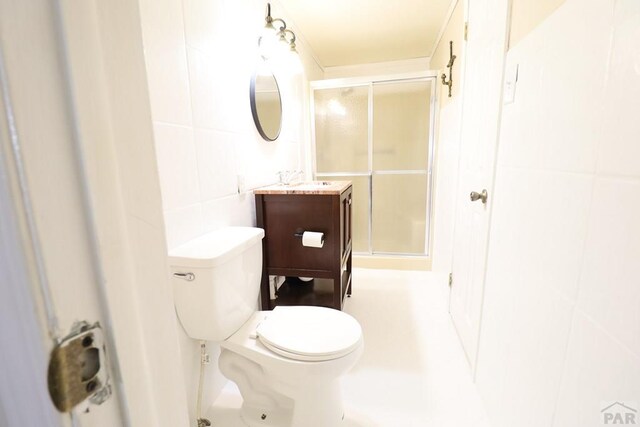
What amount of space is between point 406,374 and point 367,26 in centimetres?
258

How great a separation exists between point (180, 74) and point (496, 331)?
160 cm

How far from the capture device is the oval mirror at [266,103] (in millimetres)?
1627

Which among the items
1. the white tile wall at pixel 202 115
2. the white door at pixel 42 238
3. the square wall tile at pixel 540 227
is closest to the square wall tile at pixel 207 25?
the white tile wall at pixel 202 115

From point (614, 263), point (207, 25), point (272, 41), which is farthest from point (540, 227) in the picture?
point (272, 41)

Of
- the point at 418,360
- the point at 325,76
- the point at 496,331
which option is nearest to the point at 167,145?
the point at 496,331

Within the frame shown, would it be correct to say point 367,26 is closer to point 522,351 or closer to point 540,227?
point 540,227

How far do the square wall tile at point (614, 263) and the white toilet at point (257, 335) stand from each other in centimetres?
72

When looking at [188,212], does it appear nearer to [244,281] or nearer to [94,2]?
[244,281]

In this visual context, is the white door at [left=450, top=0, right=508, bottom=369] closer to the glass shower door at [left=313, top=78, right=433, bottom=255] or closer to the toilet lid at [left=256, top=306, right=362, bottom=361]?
the toilet lid at [left=256, top=306, right=362, bottom=361]

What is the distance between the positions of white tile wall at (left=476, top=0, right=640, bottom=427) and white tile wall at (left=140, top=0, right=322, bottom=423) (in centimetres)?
120

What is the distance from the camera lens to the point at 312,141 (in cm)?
285

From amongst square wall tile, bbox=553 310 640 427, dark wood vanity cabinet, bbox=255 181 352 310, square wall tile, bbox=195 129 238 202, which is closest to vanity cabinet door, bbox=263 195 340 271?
dark wood vanity cabinet, bbox=255 181 352 310

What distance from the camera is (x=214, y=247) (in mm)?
1076

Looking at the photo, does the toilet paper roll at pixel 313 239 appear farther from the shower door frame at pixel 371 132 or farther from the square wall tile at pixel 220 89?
the shower door frame at pixel 371 132
